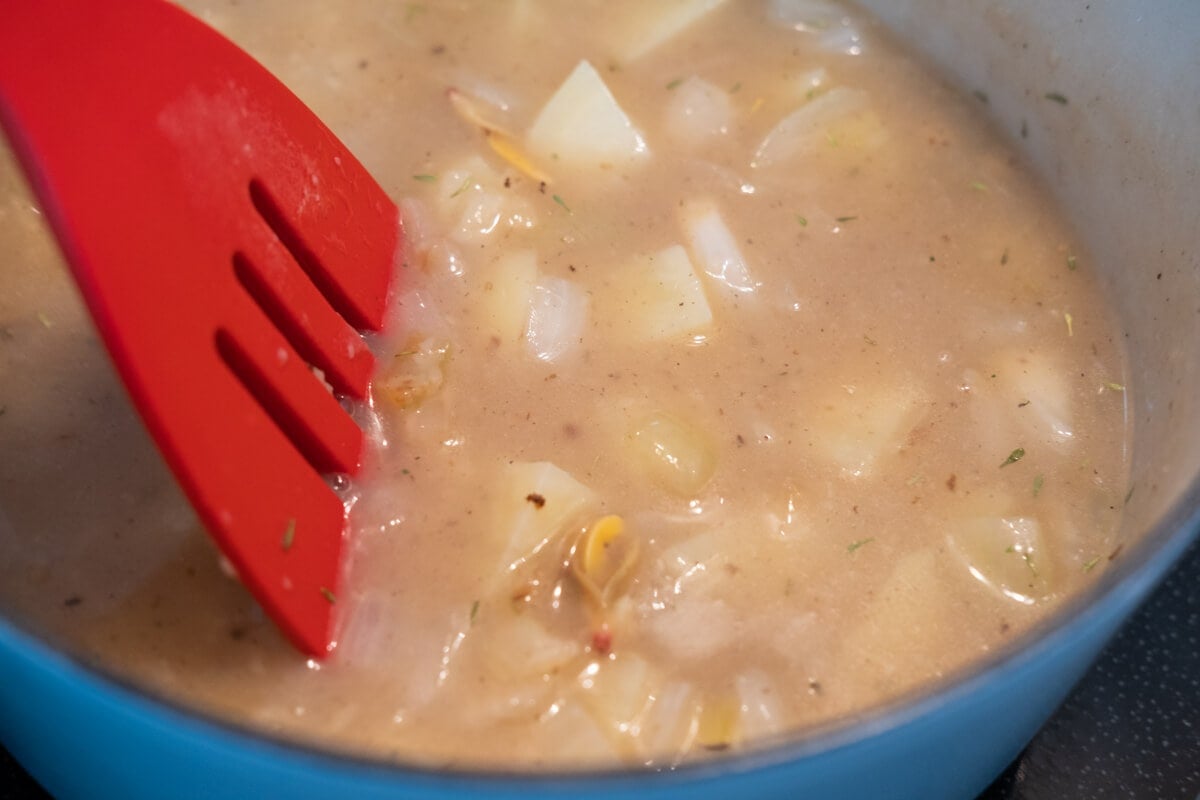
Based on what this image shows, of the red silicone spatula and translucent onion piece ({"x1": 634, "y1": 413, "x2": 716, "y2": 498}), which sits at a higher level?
the red silicone spatula

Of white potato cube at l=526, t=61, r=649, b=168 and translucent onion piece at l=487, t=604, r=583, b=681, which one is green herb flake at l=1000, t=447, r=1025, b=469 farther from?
white potato cube at l=526, t=61, r=649, b=168

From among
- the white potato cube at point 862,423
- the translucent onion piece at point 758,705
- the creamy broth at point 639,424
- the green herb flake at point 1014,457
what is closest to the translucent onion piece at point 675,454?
the creamy broth at point 639,424

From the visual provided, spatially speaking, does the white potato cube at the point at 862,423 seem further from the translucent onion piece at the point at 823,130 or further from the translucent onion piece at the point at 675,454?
the translucent onion piece at the point at 823,130

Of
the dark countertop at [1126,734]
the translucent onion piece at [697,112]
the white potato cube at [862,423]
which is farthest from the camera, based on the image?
the translucent onion piece at [697,112]

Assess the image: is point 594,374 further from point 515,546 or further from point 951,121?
point 951,121

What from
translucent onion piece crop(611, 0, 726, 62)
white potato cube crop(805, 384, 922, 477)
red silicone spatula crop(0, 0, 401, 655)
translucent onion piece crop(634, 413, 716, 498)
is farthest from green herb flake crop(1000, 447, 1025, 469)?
translucent onion piece crop(611, 0, 726, 62)

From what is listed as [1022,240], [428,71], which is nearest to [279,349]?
[428,71]

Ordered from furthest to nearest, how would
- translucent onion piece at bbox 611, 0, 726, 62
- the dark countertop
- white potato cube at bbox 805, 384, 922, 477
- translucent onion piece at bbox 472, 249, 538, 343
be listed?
translucent onion piece at bbox 611, 0, 726, 62 < translucent onion piece at bbox 472, 249, 538, 343 < white potato cube at bbox 805, 384, 922, 477 < the dark countertop

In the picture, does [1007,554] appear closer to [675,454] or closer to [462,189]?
[675,454]
